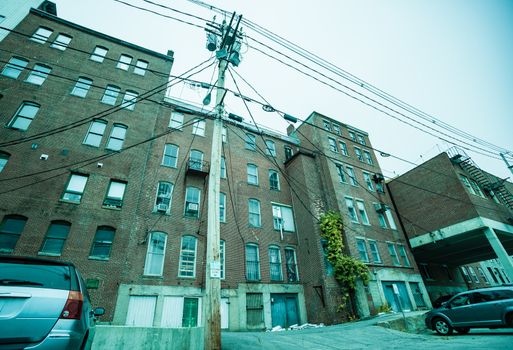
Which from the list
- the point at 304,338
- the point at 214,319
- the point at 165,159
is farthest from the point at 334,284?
the point at 165,159

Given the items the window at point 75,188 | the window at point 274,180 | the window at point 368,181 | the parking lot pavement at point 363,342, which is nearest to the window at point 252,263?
the window at point 274,180

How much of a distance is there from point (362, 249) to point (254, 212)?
933 centimetres

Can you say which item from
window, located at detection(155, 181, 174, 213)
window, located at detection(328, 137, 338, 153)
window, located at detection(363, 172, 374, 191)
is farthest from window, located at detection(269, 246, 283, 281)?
window, located at detection(363, 172, 374, 191)

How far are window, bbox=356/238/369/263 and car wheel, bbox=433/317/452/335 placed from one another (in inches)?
299

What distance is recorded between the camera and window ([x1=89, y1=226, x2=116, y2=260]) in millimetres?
13055

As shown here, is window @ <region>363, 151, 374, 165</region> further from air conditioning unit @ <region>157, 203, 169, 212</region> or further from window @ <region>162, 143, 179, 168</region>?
air conditioning unit @ <region>157, 203, 169, 212</region>

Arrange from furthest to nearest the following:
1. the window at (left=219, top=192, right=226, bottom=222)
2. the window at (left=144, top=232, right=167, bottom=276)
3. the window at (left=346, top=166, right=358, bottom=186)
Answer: the window at (left=346, top=166, right=358, bottom=186) < the window at (left=219, top=192, right=226, bottom=222) < the window at (left=144, top=232, right=167, bottom=276)

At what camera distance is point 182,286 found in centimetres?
1414

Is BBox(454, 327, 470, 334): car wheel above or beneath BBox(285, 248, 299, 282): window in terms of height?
beneath

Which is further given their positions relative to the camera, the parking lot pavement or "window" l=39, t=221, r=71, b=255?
"window" l=39, t=221, r=71, b=255

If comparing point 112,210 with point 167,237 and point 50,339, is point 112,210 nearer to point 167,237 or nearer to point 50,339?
point 167,237

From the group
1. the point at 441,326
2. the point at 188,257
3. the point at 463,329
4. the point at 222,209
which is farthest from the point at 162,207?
the point at 463,329

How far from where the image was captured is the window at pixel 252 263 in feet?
54.9

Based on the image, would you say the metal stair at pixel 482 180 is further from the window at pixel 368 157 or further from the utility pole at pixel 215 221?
the utility pole at pixel 215 221
